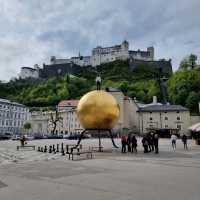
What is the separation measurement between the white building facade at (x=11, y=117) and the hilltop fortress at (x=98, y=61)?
169 feet

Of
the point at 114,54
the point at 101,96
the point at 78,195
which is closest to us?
the point at 78,195

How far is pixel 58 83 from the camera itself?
140 metres

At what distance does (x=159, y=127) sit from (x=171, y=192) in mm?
69347

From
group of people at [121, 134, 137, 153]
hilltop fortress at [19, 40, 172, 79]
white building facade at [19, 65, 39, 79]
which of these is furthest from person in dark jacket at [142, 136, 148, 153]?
white building facade at [19, 65, 39, 79]

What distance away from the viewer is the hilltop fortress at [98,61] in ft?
512

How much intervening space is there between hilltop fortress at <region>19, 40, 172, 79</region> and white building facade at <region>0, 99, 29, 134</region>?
169 feet

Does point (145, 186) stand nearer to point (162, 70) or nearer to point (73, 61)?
point (162, 70)

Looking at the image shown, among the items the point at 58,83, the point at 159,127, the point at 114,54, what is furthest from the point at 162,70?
the point at 159,127

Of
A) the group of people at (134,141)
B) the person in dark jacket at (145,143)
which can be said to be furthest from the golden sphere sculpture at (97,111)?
the person in dark jacket at (145,143)

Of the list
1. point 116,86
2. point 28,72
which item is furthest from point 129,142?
point 28,72

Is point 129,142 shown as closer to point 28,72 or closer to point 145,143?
point 145,143

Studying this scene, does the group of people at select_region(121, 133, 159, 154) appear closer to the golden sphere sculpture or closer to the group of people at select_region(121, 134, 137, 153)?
the group of people at select_region(121, 134, 137, 153)

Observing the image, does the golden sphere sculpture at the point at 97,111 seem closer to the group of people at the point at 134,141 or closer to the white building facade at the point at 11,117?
the group of people at the point at 134,141

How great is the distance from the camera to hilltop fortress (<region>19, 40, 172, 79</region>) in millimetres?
156075
